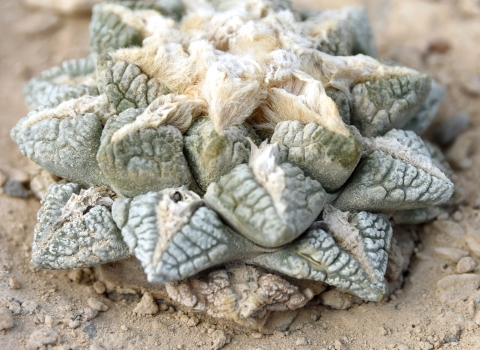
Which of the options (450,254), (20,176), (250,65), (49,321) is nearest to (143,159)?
(250,65)

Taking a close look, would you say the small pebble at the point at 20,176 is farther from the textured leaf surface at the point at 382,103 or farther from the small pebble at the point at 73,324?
the textured leaf surface at the point at 382,103

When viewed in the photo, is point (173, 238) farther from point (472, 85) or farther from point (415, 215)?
point (472, 85)

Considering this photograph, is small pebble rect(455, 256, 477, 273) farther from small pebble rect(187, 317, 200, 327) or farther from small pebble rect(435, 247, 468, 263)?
small pebble rect(187, 317, 200, 327)

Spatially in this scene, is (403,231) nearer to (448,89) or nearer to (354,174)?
(354,174)

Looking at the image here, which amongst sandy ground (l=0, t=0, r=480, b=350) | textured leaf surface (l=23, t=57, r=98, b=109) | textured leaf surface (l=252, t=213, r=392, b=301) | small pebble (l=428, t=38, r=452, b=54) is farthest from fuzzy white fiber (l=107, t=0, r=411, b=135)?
small pebble (l=428, t=38, r=452, b=54)

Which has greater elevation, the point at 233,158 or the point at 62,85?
the point at 233,158
